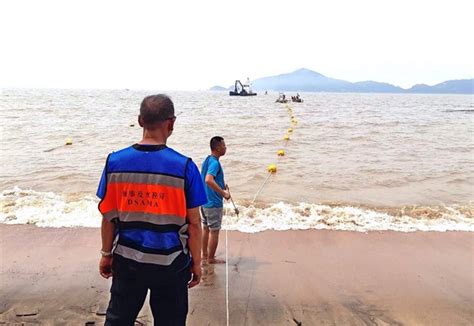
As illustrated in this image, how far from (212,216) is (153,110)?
2445mm

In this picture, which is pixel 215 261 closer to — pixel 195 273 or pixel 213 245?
pixel 213 245

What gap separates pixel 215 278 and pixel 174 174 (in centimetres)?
247

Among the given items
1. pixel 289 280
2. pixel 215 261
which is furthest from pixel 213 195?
pixel 289 280

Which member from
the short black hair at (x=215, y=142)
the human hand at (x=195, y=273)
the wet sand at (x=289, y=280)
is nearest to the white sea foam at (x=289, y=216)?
the wet sand at (x=289, y=280)

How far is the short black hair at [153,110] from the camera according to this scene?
217 cm

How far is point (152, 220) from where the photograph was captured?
2148 millimetres

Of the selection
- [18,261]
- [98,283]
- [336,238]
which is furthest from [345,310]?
[18,261]

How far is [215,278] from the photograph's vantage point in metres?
4.29

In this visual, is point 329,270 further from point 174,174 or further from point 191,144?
point 191,144

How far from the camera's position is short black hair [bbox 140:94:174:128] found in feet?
7.12

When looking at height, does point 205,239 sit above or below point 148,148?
below

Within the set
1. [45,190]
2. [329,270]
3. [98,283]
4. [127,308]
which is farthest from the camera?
[45,190]

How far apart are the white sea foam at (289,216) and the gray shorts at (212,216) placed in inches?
54.0

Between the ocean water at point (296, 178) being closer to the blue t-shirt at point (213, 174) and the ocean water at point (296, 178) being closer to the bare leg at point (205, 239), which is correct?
the bare leg at point (205, 239)
